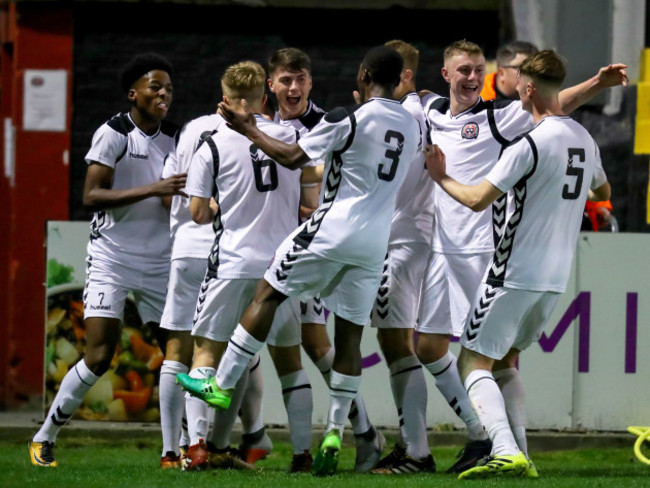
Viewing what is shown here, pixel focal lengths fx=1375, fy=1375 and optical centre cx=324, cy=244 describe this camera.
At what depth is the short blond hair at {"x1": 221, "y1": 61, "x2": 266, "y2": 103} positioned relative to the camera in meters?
7.32

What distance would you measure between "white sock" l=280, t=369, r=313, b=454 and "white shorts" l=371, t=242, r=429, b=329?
21.1 inches

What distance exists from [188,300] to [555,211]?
2.16 meters

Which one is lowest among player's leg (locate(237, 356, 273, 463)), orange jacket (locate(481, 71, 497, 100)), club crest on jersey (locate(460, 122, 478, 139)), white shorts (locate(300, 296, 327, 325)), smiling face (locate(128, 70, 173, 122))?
player's leg (locate(237, 356, 273, 463))

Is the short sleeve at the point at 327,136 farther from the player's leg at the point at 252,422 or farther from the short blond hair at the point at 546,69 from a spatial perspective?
the player's leg at the point at 252,422

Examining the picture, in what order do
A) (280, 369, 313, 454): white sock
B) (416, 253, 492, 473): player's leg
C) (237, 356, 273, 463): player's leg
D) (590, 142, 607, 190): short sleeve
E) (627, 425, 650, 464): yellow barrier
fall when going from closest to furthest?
(590, 142, 607, 190): short sleeve → (416, 253, 492, 473): player's leg → (280, 369, 313, 454): white sock → (237, 356, 273, 463): player's leg → (627, 425, 650, 464): yellow barrier

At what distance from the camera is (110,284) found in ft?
26.0

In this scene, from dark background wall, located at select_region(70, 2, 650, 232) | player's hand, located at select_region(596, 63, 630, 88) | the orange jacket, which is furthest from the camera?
dark background wall, located at select_region(70, 2, 650, 232)

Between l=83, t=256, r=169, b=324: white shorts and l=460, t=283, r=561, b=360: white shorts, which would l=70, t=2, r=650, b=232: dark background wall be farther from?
l=460, t=283, r=561, b=360: white shorts

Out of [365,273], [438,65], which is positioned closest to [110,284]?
[365,273]

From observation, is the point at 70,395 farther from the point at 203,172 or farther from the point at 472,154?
the point at 472,154

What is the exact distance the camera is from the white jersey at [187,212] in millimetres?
7762

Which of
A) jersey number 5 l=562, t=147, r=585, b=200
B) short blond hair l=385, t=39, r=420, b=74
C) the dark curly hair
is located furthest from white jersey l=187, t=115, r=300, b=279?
jersey number 5 l=562, t=147, r=585, b=200

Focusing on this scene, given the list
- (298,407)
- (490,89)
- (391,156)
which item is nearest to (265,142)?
(391,156)

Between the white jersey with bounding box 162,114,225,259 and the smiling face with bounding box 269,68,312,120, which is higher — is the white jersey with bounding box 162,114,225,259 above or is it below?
below
